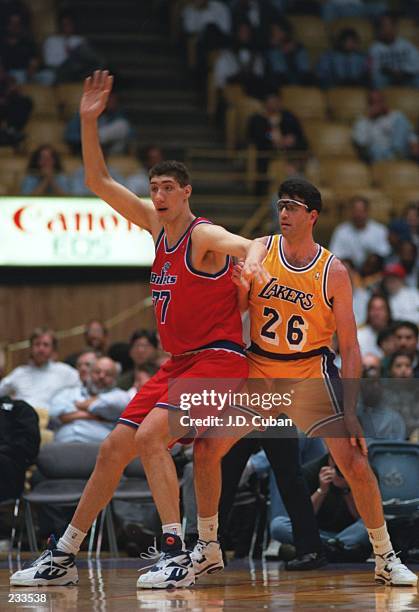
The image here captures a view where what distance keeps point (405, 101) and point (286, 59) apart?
5.83 feet

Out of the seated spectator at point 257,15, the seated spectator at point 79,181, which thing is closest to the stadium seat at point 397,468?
the seated spectator at point 79,181

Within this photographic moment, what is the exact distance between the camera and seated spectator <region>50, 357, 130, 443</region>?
1012 cm

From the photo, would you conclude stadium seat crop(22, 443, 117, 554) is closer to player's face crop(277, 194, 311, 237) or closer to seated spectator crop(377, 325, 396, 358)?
seated spectator crop(377, 325, 396, 358)

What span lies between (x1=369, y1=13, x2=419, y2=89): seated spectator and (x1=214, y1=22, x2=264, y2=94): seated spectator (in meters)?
1.83

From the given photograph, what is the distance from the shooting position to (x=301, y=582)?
23.4 ft

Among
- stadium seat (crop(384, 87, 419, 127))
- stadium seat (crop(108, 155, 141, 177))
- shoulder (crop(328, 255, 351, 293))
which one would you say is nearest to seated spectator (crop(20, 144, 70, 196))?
stadium seat (crop(108, 155, 141, 177))

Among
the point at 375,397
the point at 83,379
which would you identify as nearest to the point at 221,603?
the point at 375,397

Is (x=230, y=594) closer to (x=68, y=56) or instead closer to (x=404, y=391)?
(x=404, y=391)

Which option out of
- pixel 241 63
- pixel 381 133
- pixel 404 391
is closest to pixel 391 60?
pixel 381 133

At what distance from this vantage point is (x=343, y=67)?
60.1 ft

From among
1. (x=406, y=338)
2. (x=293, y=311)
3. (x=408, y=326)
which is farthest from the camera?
(x=408, y=326)

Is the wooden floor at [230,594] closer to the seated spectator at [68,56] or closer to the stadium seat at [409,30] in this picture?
the seated spectator at [68,56]

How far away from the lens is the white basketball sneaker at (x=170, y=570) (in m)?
6.45

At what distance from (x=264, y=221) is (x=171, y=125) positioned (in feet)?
8.98
